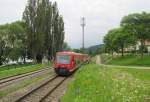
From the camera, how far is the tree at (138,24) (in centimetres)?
7344

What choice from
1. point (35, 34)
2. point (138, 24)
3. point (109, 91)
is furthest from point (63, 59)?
point (138, 24)

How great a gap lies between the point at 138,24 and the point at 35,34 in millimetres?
22426

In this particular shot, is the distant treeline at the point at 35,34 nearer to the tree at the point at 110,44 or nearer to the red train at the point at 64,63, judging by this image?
the tree at the point at 110,44

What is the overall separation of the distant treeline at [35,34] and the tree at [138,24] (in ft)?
58.7

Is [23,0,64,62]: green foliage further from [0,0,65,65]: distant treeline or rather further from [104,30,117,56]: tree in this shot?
[104,30,117,56]: tree

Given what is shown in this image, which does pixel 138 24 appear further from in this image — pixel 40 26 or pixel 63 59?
pixel 63 59

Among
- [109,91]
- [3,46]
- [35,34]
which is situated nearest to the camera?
[109,91]

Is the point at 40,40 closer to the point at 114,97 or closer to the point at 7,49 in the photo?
the point at 7,49

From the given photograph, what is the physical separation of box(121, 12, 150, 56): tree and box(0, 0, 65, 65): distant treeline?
→ 1790 centimetres

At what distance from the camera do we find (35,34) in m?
68.9

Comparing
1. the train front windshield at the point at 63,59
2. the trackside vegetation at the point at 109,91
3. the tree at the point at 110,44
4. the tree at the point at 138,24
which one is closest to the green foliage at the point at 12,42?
the tree at the point at 110,44

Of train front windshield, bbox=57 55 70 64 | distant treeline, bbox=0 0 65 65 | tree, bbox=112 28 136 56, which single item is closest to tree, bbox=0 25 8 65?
distant treeline, bbox=0 0 65 65

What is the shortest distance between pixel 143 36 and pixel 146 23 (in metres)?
2.87

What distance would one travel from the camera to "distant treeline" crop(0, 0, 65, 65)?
2719 inches
